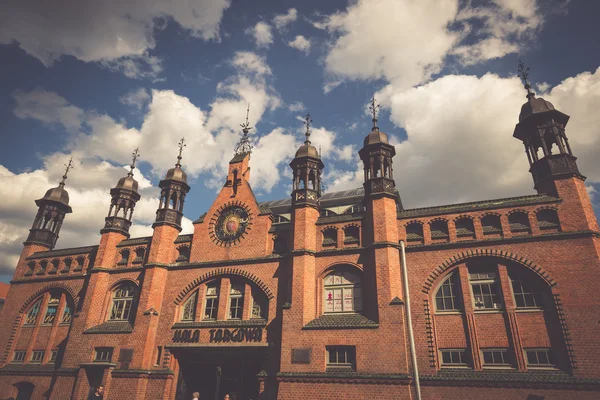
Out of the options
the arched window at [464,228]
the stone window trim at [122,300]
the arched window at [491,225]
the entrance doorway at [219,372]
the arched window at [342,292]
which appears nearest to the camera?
the arched window at [491,225]

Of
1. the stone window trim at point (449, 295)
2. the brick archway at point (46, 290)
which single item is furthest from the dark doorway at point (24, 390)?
the stone window trim at point (449, 295)

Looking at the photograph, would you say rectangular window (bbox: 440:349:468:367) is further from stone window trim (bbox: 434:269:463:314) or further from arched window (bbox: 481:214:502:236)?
arched window (bbox: 481:214:502:236)

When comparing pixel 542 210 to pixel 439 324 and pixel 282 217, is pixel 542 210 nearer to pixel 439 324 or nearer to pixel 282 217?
pixel 439 324

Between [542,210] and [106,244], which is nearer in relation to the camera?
[542,210]

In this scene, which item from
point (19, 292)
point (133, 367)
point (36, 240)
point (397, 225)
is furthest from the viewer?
point (36, 240)

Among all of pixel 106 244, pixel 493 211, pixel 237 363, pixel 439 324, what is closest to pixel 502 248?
pixel 493 211

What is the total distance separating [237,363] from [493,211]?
55.1 ft

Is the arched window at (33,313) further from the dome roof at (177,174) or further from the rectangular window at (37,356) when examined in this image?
the dome roof at (177,174)

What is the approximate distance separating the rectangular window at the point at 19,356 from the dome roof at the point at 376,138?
96.4ft

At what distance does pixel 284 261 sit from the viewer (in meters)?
23.1

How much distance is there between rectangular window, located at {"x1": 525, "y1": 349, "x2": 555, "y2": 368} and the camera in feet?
55.1

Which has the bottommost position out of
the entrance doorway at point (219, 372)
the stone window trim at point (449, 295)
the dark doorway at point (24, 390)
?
the dark doorway at point (24, 390)

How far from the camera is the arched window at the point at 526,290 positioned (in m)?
18.0

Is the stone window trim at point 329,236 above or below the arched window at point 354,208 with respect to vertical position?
below
